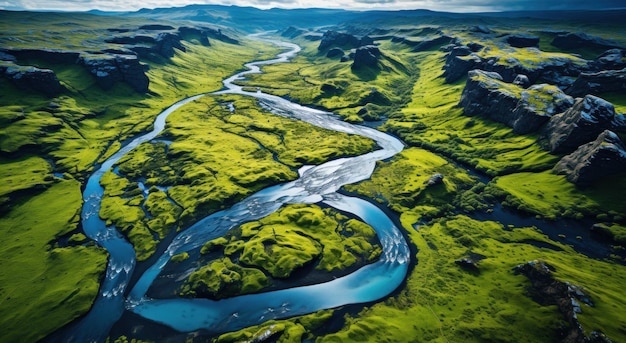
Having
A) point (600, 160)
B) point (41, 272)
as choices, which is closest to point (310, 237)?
point (41, 272)

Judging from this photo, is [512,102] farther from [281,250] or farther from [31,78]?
[31,78]

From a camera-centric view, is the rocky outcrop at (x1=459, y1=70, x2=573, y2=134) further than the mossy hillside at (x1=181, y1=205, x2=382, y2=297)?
Yes

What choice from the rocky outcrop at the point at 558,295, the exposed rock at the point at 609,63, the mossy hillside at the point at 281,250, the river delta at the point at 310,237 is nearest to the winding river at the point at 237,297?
the river delta at the point at 310,237

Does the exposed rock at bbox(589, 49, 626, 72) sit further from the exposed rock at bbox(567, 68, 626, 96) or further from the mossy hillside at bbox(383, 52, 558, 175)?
the mossy hillside at bbox(383, 52, 558, 175)

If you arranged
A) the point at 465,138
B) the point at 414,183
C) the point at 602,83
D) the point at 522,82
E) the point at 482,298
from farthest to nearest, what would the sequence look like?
the point at 522,82 → the point at 602,83 → the point at 465,138 → the point at 414,183 → the point at 482,298

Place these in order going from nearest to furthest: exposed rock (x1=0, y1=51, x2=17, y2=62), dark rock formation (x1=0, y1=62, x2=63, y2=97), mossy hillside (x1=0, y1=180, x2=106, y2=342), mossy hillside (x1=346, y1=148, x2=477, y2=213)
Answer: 1. mossy hillside (x1=0, y1=180, x2=106, y2=342)
2. mossy hillside (x1=346, y1=148, x2=477, y2=213)
3. dark rock formation (x1=0, y1=62, x2=63, y2=97)
4. exposed rock (x1=0, y1=51, x2=17, y2=62)

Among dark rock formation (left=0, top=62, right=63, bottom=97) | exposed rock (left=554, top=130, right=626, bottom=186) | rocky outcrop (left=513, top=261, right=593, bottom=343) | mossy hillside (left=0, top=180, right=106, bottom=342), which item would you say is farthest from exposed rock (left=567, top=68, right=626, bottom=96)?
dark rock formation (left=0, top=62, right=63, bottom=97)

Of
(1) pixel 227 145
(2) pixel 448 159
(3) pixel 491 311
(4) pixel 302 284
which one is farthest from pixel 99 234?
(2) pixel 448 159
